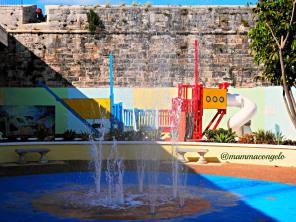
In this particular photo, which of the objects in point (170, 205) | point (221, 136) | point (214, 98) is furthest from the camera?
point (214, 98)

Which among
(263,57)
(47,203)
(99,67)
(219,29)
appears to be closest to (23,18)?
(99,67)

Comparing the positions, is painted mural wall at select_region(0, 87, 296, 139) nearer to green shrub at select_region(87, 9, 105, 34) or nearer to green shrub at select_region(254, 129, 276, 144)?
green shrub at select_region(87, 9, 105, 34)

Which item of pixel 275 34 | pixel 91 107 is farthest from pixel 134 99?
pixel 275 34

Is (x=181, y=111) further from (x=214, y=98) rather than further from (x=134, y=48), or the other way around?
(x=134, y=48)

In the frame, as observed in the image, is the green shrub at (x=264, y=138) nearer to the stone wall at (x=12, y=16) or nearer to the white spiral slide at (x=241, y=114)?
the white spiral slide at (x=241, y=114)

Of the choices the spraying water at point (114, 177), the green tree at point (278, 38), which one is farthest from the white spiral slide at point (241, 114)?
the spraying water at point (114, 177)

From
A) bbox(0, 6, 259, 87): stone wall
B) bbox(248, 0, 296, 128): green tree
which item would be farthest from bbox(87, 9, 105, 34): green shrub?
bbox(248, 0, 296, 128): green tree

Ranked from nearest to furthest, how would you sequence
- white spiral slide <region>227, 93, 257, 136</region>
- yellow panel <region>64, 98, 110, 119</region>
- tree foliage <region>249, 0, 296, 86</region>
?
tree foliage <region>249, 0, 296, 86</region>
white spiral slide <region>227, 93, 257, 136</region>
yellow panel <region>64, 98, 110, 119</region>

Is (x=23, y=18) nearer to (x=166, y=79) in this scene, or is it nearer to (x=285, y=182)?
(x=166, y=79)

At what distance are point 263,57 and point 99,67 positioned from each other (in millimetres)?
10898

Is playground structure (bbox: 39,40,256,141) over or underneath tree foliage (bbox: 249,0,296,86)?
underneath

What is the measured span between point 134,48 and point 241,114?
665cm

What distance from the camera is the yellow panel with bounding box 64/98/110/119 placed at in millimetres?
22516

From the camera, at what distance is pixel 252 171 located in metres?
13.5
